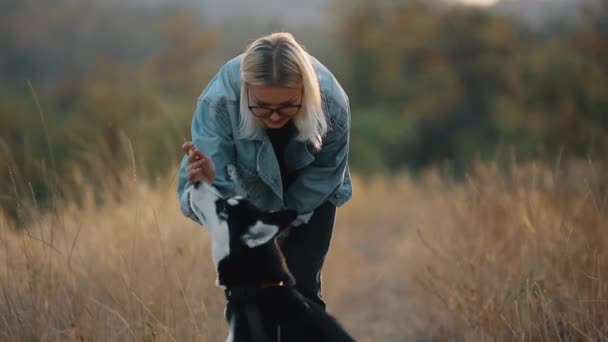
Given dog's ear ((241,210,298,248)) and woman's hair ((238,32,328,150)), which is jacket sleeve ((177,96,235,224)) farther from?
dog's ear ((241,210,298,248))

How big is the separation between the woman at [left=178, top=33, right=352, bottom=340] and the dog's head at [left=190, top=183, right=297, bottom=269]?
0.13m

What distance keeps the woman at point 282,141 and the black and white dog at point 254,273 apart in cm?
17

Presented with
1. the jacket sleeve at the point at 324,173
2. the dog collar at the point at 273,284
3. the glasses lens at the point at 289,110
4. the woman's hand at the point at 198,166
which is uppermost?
the glasses lens at the point at 289,110

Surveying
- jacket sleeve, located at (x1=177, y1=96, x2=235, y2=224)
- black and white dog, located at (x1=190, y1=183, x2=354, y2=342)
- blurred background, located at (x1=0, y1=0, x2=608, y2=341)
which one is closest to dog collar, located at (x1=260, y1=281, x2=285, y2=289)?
black and white dog, located at (x1=190, y1=183, x2=354, y2=342)

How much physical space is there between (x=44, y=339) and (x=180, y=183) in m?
1.13

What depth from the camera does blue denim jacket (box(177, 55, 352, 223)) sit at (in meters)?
3.31

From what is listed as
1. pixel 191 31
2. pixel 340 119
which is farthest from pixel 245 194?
pixel 191 31

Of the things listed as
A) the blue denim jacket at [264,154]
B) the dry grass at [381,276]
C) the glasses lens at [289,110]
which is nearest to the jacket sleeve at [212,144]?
the blue denim jacket at [264,154]

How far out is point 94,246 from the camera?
17.1 ft

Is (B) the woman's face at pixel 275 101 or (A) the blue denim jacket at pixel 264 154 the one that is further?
(A) the blue denim jacket at pixel 264 154

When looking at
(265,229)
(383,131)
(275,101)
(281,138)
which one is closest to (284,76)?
(275,101)

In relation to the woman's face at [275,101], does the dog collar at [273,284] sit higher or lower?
lower

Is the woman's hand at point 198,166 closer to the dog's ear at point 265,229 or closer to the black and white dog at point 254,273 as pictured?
the black and white dog at point 254,273

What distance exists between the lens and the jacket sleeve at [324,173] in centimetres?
346
